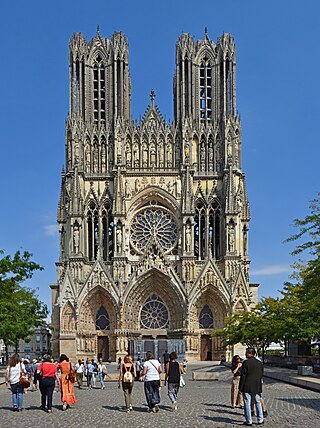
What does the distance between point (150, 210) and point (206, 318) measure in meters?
10.5

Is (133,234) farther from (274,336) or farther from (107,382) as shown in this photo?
(107,382)

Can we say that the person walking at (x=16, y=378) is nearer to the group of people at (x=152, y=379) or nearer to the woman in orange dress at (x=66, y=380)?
the woman in orange dress at (x=66, y=380)

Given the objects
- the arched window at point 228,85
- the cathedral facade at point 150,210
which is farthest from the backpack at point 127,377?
the arched window at point 228,85

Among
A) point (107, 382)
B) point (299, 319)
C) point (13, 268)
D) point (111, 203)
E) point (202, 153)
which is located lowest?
point (107, 382)

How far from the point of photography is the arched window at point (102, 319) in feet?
208

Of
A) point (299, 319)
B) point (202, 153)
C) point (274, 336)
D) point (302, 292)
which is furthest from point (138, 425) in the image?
point (202, 153)

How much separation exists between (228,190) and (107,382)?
29406mm

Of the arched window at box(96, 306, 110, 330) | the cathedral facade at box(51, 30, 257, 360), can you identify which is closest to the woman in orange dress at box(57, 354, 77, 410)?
the cathedral facade at box(51, 30, 257, 360)

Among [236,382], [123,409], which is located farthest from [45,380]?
[236,382]

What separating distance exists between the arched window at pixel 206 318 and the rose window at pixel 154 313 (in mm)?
Answer: 2888

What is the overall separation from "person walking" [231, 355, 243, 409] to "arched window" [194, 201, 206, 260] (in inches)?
1736

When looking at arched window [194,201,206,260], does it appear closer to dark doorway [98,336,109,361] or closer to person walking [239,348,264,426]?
dark doorway [98,336,109,361]

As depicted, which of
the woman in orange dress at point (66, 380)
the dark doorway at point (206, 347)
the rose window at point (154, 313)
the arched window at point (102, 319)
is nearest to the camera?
the woman in orange dress at point (66, 380)

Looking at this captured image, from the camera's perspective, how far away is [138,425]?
50.7 feet
